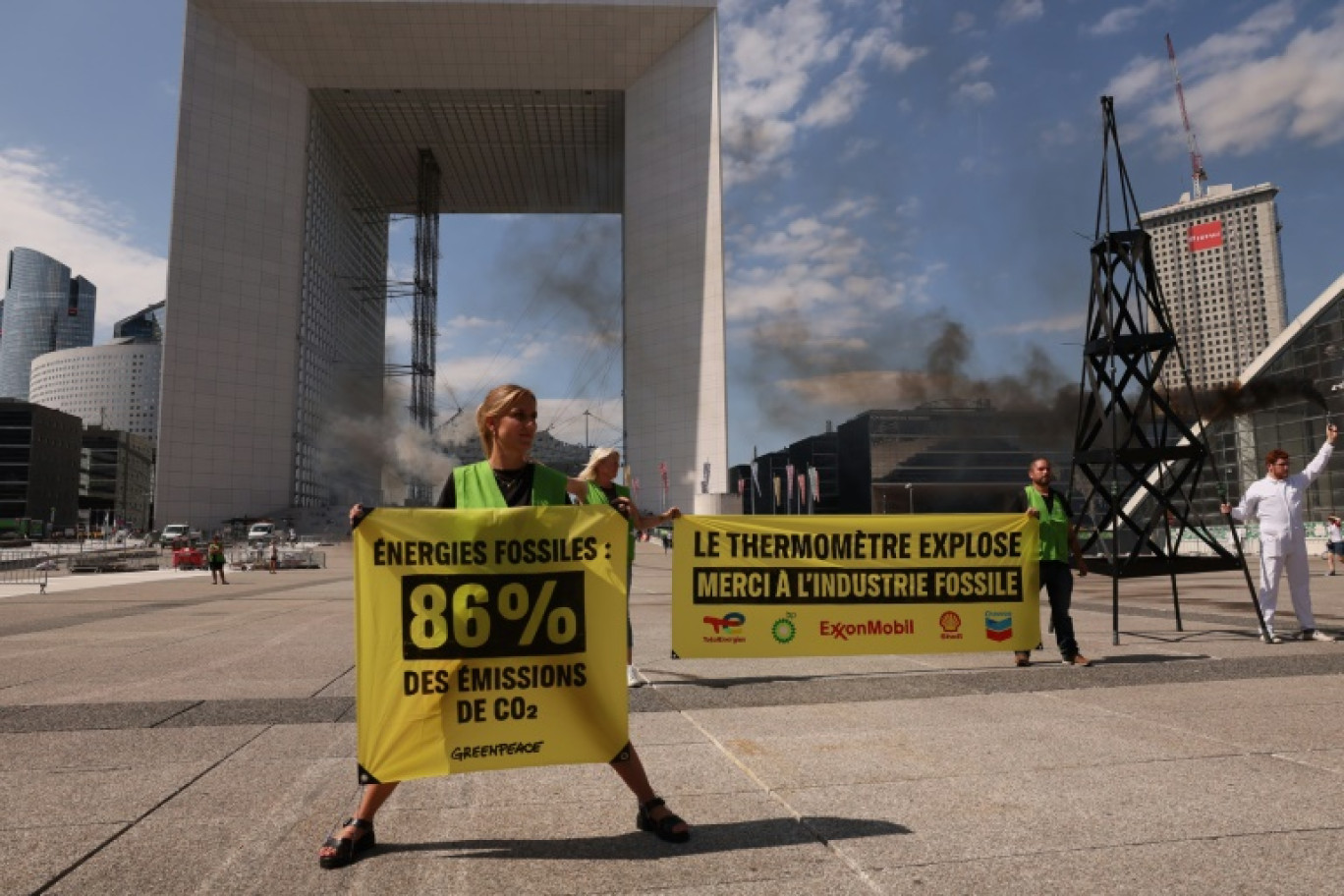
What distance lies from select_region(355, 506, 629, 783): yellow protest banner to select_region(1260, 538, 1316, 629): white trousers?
8.25 metres

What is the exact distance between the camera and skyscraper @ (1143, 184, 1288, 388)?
178 m

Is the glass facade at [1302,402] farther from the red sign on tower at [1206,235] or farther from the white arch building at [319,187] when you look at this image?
the red sign on tower at [1206,235]

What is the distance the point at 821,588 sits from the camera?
22.8 feet

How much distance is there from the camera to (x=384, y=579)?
3.37 metres

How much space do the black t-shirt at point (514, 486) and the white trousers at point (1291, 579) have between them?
8.42 meters

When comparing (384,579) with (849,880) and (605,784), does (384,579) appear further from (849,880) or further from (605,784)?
(849,880)

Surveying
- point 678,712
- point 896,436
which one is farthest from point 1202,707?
point 896,436

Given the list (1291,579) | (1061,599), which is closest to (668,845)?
(1061,599)

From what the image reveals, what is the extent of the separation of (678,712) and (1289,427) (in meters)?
50.6

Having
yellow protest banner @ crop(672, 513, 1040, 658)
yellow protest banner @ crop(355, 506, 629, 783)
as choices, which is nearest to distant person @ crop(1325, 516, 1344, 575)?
yellow protest banner @ crop(672, 513, 1040, 658)

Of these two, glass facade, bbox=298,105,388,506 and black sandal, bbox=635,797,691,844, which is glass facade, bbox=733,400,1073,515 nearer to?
glass facade, bbox=298,105,388,506

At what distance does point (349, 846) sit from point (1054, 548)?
6522mm

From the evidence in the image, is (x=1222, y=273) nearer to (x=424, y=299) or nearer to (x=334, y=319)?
(x=424, y=299)

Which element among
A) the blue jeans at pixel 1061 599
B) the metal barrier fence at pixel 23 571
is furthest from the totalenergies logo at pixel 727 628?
the metal barrier fence at pixel 23 571
